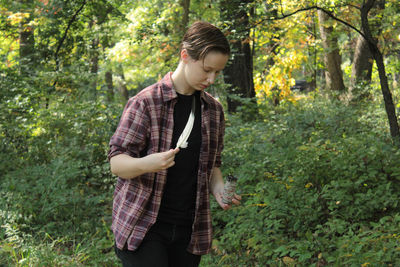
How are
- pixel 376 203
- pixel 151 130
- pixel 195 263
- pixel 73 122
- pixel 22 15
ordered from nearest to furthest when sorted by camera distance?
pixel 151 130 < pixel 195 263 < pixel 376 203 < pixel 73 122 < pixel 22 15

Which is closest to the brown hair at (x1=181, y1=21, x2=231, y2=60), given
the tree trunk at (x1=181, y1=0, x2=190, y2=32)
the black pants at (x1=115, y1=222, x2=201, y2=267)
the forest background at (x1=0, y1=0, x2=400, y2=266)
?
the black pants at (x1=115, y1=222, x2=201, y2=267)

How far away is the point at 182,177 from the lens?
7.72ft

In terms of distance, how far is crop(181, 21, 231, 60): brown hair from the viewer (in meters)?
2.21

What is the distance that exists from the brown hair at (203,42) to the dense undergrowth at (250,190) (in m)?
2.34

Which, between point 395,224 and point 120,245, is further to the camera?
point 395,224

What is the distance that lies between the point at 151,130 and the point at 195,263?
A: 83 cm

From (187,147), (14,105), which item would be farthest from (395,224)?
(14,105)

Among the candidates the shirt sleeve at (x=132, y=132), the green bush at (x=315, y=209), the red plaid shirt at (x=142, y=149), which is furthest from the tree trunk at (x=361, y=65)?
the shirt sleeve at (x=132, y=132)

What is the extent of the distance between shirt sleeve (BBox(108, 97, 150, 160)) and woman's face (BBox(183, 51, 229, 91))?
0.91ft

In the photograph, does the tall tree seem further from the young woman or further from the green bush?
the young woman

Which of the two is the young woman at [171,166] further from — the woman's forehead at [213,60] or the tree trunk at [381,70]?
the tree trunk at [381,70]

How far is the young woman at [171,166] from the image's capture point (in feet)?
7.25

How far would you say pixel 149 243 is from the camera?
88.5 inches

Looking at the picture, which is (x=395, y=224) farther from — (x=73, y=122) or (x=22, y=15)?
(x=22, y=15)
